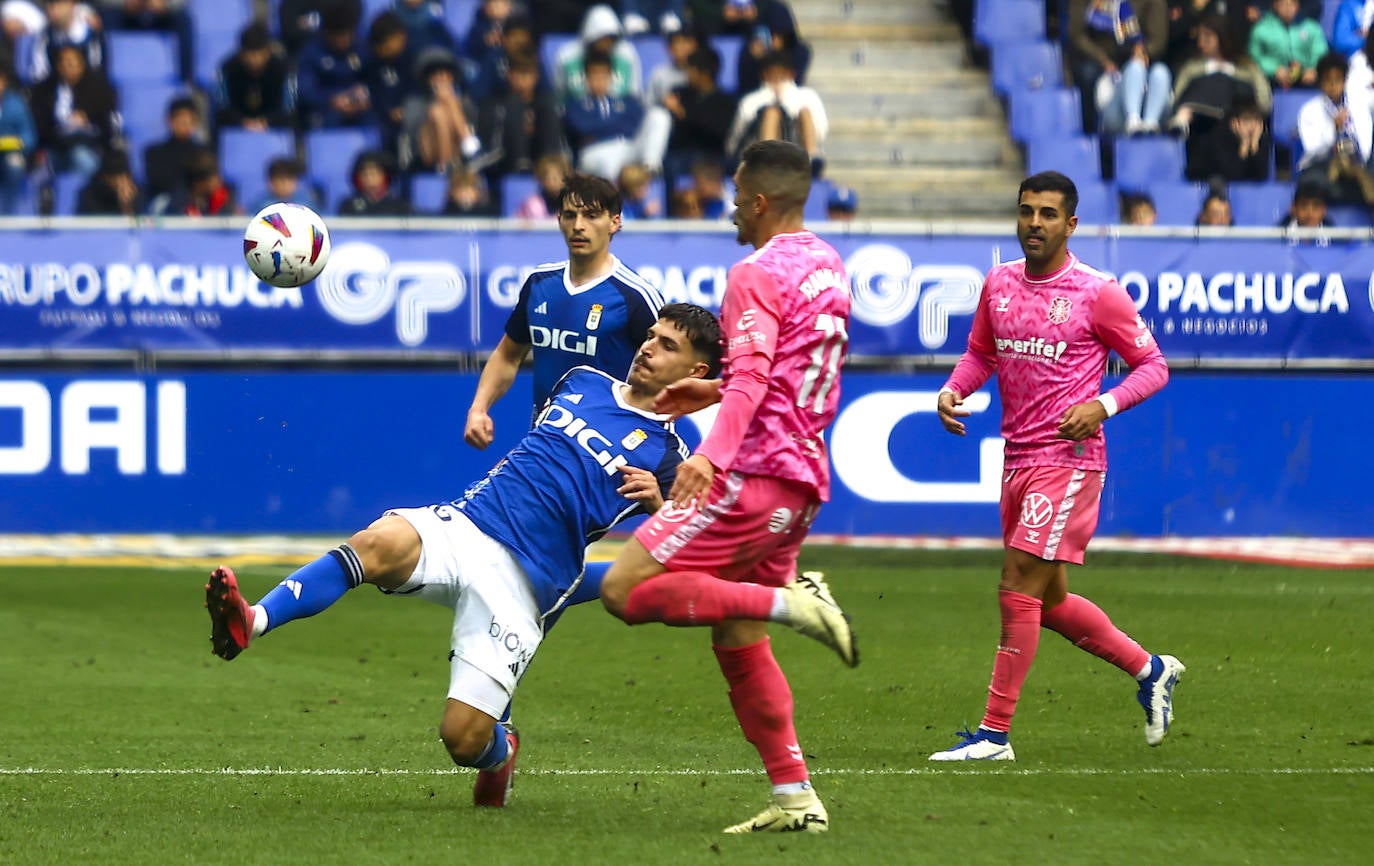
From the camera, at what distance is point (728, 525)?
572 cm

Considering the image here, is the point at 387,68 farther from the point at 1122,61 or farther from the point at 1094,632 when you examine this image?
the point at 1094,632

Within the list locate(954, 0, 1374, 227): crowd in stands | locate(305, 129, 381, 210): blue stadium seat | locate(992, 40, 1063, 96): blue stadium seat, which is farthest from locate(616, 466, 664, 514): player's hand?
locate(992, 40, 1063, 96): blue stadium seat

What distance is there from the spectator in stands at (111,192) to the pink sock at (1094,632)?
1003cm

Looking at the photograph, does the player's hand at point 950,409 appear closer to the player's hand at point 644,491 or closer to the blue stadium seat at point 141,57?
the player's hand at point 644,491

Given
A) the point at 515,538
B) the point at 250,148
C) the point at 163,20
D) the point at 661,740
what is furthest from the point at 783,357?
the point at 163,20

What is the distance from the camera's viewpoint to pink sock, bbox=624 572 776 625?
559 cm

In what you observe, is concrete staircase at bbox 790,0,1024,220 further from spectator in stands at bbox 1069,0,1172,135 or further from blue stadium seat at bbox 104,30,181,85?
blue stadium seat at bbox 104,30,181,85

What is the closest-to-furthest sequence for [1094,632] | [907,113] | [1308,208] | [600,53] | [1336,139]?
[1094,632] → [1308,208] → [600,53] → [1336,139] → [907,113]

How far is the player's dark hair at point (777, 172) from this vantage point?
575 cm

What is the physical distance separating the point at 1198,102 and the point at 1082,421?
11.2 metres

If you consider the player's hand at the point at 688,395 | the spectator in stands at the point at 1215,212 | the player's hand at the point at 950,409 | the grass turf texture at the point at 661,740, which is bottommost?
the grass turf texture at the point at 661,740

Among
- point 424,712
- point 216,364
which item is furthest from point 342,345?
point 424,712

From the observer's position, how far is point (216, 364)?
13.4m

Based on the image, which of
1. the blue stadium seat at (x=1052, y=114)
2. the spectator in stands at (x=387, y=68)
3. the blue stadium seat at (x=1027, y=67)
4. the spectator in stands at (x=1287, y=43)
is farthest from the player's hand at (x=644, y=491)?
the spectator in stands at (x=1287, y=43)
